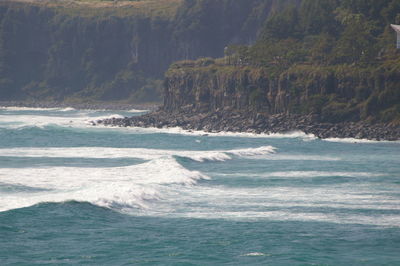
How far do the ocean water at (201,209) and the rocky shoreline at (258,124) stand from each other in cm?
2245

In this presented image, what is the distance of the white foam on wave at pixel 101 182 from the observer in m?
39.9

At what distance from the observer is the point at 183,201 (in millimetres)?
41188

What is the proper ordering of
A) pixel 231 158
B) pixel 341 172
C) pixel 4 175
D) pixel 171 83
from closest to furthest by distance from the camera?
pixel 4 175 → pixel 341 172 → pixel 231 158 → pixel 171 83

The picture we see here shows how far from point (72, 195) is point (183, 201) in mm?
5625

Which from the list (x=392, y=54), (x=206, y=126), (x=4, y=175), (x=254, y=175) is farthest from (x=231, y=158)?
(x=392, y=54)

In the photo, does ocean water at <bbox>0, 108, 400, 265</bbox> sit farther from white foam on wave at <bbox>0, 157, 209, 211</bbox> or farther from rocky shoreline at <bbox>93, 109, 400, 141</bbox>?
rocky shoreline at <bbox>93, 109, 400, 141</bbox>

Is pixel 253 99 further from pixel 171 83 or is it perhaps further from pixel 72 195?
pixel 72 195

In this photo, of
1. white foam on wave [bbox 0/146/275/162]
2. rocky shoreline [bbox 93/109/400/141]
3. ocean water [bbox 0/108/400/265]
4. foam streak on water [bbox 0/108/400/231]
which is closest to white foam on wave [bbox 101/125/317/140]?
rocky shoreline [bbox 93/109/400/141]

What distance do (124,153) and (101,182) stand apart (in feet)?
83.6

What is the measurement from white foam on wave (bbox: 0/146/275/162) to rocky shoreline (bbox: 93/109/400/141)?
1971 cm

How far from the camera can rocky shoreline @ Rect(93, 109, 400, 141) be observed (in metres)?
93.2

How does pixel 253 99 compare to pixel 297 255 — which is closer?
pixel 297 255

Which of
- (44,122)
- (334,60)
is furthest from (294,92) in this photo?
(44,122)

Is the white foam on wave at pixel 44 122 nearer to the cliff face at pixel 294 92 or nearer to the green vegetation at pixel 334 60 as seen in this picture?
the cliff face at pixel 294 92
